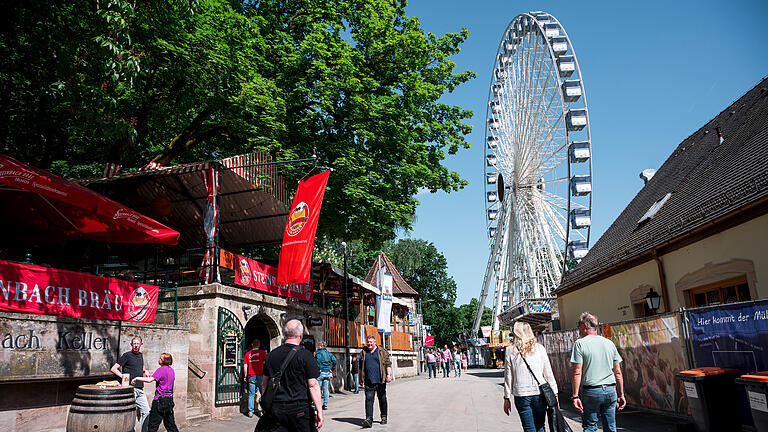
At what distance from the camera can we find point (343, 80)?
1609 centimetres

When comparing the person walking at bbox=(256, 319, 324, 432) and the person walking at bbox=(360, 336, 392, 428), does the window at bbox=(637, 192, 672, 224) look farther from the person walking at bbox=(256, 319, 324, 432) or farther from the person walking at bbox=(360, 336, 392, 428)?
the person walking at bbox=(256, 319, 324, 432)

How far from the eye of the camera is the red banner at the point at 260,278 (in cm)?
1387

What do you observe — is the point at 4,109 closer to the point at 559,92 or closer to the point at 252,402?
the point at 252,402

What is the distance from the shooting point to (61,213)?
40.0 ft

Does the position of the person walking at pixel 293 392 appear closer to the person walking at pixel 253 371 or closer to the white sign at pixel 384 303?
the person walking at pixel 253 371

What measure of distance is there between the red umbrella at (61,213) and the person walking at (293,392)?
650 cm

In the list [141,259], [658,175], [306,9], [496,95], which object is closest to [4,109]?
[141,259]

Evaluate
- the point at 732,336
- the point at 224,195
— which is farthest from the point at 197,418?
the point at 732,336

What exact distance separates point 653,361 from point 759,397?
3853mm

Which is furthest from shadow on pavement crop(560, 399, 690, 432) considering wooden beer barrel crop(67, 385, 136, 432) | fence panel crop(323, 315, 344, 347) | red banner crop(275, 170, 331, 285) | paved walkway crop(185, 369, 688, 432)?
fence panel crop(323, 315, 344, 347)

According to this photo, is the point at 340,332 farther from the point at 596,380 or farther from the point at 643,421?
the point at 596,380

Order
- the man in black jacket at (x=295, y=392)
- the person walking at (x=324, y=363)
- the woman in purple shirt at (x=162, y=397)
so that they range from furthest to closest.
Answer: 1. the person walking at (x=324, y=363)
2. the woman in purple shirt at (x=162, y=397)
3. the man in black jacket at (x=295, y=392)

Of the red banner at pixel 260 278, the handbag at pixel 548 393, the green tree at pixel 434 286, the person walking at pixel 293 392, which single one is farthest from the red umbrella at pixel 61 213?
the green tree at pixel 434 286

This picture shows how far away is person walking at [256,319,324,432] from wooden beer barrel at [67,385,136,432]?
2.88 m
